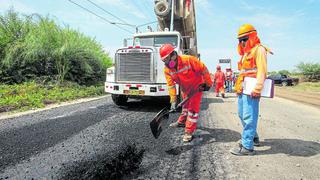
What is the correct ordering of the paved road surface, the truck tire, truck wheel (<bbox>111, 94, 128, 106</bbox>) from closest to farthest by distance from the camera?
the paved road surface
truck wheel (<bbox>111, 94, 128, 106</bbox>)
the truck tire

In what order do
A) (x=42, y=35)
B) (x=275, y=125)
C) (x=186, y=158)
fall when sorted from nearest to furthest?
(x=186, y=158) → (x=275, y=125) → (x=42, y=35)

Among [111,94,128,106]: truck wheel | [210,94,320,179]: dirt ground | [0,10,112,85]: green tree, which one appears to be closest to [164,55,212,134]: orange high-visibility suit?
[210,94,320,179]: dirt ground

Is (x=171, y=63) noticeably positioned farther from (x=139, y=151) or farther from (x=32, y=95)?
(x=32, y=95)

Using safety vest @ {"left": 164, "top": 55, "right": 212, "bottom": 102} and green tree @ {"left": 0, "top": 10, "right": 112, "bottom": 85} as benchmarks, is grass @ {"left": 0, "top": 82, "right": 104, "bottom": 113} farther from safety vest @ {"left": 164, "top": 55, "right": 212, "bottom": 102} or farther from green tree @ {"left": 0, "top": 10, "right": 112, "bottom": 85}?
safety vest @ {"left": 164, "top": 55, "right": 212, "bottom": 102}

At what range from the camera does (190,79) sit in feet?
15.7

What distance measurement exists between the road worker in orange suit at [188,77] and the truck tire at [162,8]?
564cm

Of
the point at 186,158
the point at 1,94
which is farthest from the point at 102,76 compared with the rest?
the point at 186,158

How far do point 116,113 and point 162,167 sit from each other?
155 inches

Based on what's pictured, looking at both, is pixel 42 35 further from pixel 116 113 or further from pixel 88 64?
pixel 116 113

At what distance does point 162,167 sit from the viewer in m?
3.33

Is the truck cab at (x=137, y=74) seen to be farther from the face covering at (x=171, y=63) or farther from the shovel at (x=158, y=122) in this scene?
the face covering at (x=171, y=63)

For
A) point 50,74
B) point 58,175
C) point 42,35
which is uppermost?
point 42,35

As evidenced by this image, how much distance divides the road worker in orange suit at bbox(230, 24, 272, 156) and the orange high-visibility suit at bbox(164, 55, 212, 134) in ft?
2.79

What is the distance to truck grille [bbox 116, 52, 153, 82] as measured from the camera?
733 centimetres
